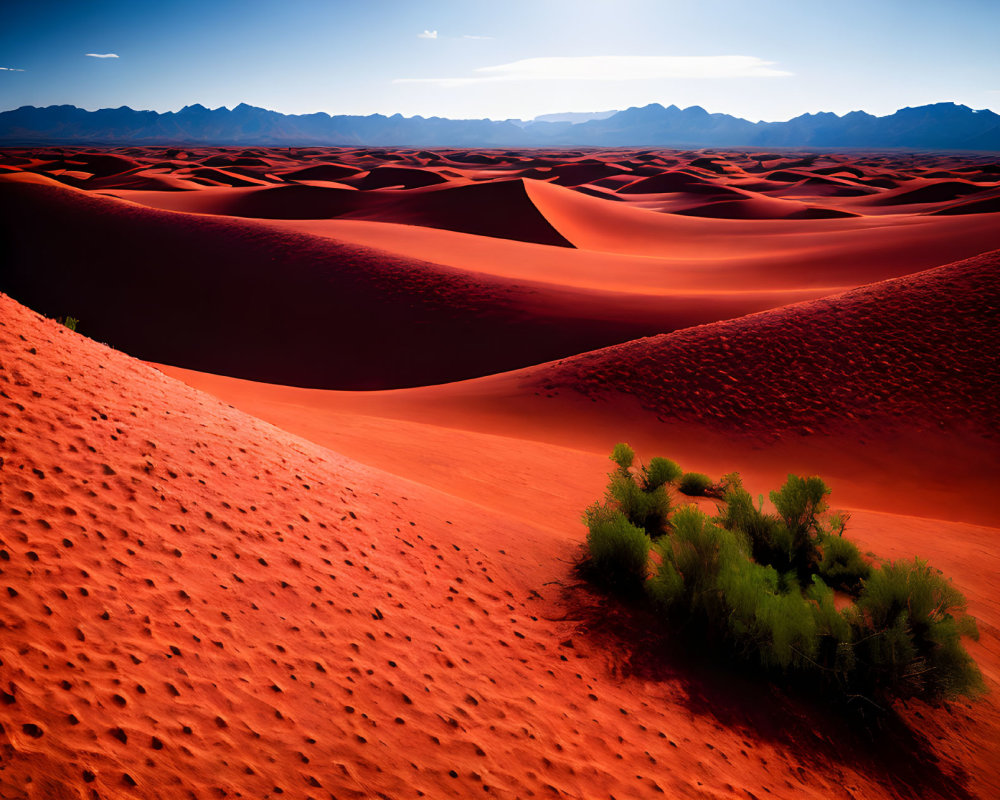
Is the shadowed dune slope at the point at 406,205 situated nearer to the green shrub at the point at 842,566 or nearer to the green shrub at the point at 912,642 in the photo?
the green shrub at the point at 842,566

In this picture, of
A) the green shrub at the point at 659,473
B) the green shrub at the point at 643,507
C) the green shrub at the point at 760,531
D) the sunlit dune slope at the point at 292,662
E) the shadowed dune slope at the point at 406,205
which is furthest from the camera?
the shadowed dune slope at the point at 406,205

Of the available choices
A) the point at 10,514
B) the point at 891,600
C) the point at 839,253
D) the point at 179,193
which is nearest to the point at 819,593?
the point at 891,600

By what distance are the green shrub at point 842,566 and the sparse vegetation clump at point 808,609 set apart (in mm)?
11

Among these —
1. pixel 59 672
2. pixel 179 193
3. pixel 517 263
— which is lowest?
pixel 59 672

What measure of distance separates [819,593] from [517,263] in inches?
954

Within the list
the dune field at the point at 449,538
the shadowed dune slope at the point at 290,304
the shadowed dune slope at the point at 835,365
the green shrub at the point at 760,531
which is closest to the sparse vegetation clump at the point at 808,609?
the green shrub at the point at 760,531

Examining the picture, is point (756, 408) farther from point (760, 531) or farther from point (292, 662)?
point (292, 662)

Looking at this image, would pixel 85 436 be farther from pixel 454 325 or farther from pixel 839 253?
pixel 839 253

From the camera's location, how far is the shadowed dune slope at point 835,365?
1250cm

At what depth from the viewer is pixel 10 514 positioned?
4473 millimetres

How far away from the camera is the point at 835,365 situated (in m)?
13.6

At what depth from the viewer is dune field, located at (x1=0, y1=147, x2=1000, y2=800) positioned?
382 cm

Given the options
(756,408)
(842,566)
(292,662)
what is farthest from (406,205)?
(292,662)

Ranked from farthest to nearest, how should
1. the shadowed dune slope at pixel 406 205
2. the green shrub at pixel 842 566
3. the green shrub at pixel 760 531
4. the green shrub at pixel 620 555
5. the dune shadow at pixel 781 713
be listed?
1. the shadowed dune slope at pixel 406 205
2. the green shrub at pixel 760 531
3. the green shrub at pixel 842 566
4. the green shrub at pixel 620 555
5. the dune shadow at pixel 781 713
